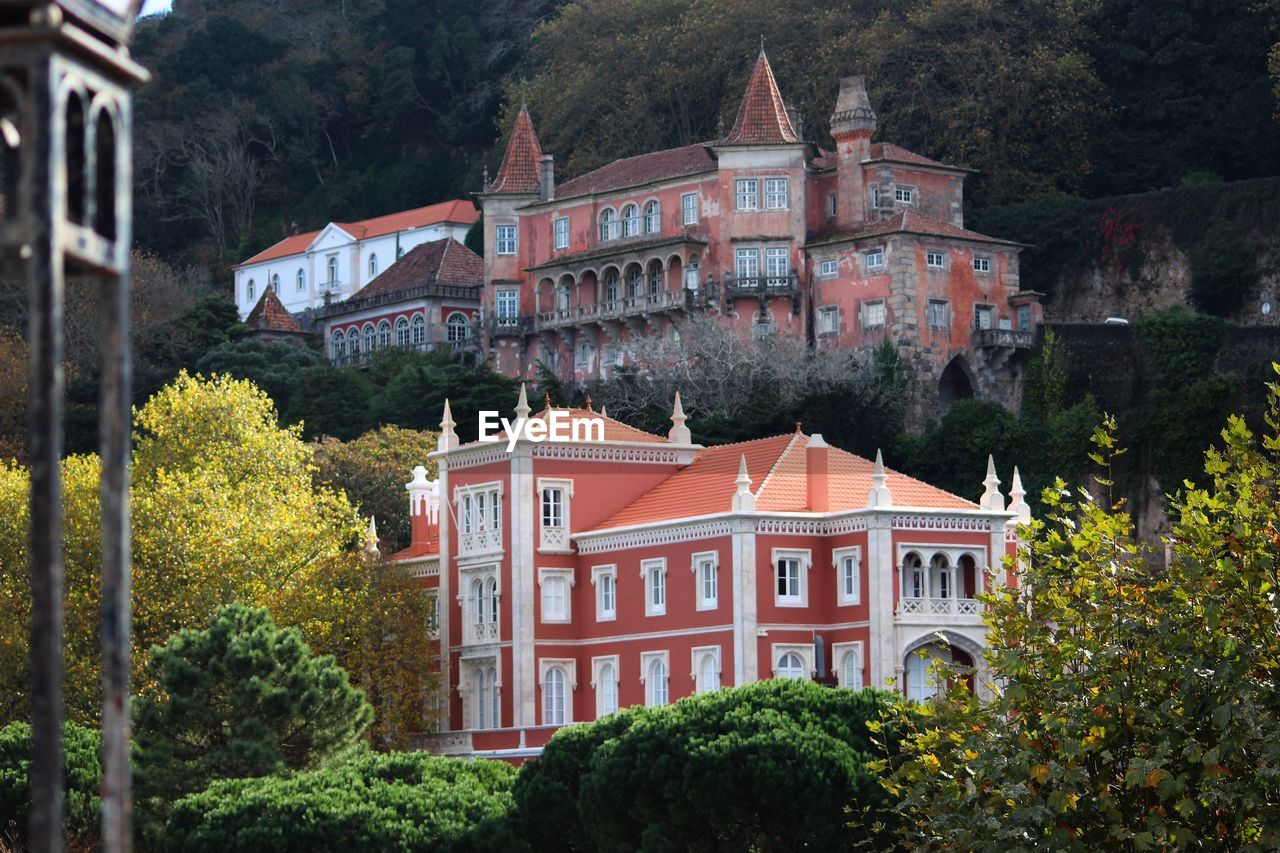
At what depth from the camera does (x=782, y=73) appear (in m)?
107

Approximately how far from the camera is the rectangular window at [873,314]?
91.4m

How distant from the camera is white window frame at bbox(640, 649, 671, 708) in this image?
65.5 meters

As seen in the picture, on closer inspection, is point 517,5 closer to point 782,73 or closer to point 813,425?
point 782,73

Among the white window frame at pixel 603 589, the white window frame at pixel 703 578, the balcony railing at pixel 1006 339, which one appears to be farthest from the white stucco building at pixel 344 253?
the white window frame at pixel 703 578

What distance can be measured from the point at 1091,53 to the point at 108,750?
9730 centimetres

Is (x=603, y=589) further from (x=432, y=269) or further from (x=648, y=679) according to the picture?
(x=432, y=269)

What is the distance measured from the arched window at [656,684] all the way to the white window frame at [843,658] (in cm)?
441

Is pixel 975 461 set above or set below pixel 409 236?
below

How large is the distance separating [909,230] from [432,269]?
29.3 m

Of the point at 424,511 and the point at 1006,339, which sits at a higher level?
the point at 1006,339

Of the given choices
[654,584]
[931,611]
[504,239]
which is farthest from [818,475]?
[504,239]

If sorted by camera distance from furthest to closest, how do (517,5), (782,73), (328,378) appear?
(517,5)
(782,73)
(328,378)

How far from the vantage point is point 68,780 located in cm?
5669

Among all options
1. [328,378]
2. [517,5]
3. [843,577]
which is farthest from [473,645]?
[517,5]
